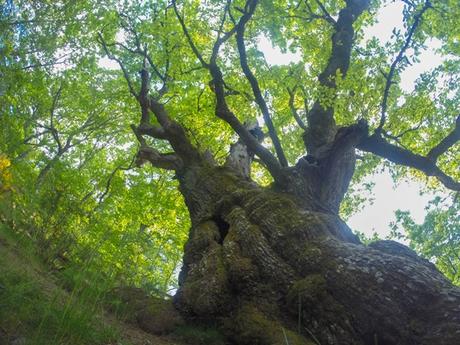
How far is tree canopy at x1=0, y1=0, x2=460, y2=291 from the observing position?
4.88 metres

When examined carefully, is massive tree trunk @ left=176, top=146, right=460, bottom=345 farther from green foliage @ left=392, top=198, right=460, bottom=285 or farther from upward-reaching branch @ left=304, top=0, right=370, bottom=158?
green foliage @ left=392, top=198, right=460, bottom=285

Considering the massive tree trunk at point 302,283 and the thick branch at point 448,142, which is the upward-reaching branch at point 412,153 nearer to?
the thick branch at point 448,142

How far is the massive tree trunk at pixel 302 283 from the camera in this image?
343 centimetres

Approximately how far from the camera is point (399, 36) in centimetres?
515

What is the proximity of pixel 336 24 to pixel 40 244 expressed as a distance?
757cm

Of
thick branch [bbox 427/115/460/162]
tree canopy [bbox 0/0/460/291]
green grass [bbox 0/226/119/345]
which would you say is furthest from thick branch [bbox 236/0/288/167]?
green grass [bbox 0/226/119/345]

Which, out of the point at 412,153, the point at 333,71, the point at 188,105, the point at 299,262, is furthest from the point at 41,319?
the point at 188,105

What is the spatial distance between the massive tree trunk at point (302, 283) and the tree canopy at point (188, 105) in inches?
32.6

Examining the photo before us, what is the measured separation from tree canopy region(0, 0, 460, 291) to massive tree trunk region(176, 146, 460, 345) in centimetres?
83

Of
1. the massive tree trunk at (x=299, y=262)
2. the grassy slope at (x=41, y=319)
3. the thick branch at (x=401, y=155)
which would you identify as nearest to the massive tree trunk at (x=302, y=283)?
the massive tree trunk at (x=299, y=262)

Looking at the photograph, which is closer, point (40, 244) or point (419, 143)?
point (40, 244)

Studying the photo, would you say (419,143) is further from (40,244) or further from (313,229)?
(40,244)

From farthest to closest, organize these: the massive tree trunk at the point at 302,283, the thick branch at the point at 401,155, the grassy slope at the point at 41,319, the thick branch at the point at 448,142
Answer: the thick branch at the point at 401,155 → the thick branch at the point at 448,142 → the massive tree trunk at the point at 302,283 → the grassy slope at the point at 41,319

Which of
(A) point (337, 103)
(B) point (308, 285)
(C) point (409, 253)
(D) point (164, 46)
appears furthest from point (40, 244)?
(D) point (164, 46)
